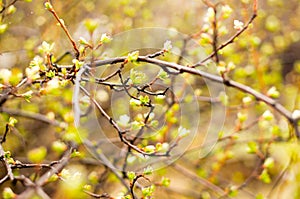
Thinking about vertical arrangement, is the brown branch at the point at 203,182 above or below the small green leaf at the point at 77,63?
above

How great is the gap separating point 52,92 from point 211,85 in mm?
1635

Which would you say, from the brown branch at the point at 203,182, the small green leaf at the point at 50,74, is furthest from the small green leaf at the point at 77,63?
the brown branch at the point at 203,182

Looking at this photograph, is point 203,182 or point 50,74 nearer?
point 50,74

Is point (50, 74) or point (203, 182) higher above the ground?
point (203, 182)

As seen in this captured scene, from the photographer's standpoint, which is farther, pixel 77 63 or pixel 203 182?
pixel 203 182

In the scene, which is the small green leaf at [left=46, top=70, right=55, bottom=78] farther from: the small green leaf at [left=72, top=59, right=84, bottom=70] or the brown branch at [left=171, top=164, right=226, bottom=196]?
the brown branch at [left=171, top=164, right=226, bottom=196]

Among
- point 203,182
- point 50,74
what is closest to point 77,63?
point 50,74

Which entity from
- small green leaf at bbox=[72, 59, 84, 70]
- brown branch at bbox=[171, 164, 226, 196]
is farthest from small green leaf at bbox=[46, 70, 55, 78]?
brown branch at bbox=[171, 164, 226, 196]

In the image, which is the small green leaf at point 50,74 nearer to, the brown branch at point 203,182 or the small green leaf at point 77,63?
the small green leaf at point 77,63

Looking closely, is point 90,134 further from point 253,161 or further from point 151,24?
point 253,161

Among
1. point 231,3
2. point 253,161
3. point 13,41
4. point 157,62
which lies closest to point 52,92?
point 157,62

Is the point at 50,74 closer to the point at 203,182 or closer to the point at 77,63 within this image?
Answer: the point at 77,63

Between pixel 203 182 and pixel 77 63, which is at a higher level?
pixel 203 182

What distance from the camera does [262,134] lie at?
251 cm
